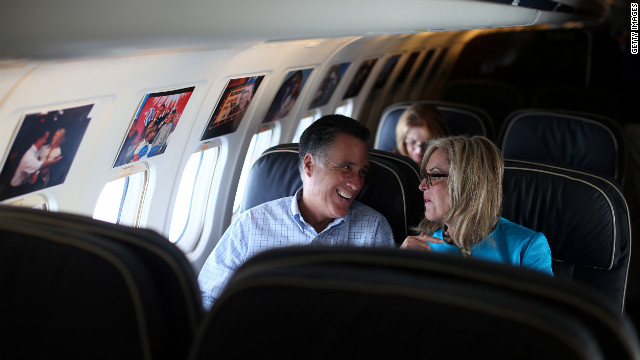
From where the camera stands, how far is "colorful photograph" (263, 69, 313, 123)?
13.5ft

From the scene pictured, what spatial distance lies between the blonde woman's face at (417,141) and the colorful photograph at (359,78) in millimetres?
1743

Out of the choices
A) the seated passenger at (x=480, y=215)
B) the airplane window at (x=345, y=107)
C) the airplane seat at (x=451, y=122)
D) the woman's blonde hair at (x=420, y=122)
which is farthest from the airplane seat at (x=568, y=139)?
the seated passenger at (x=480, y=215)

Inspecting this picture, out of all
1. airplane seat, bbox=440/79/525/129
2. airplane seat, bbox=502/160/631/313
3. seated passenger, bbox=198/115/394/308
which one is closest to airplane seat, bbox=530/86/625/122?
airplane seat, bbox=440/79/525/129

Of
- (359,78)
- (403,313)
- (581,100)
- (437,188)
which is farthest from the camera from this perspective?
(581,100)

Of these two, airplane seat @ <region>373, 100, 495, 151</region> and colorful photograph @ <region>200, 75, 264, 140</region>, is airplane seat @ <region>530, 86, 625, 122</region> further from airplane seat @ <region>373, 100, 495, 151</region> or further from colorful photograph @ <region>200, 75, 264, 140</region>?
colorful photograph @ <region>200, 75, 264, 140</region>

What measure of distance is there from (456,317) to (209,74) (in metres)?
2.51

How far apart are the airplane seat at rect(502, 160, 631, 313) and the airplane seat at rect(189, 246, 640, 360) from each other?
1.88 m

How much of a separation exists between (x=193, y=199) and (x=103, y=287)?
9.18ft

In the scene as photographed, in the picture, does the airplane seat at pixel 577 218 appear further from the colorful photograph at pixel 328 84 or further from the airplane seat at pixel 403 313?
the colorful photograph at pixel 328 84

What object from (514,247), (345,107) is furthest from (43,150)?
(345,107)

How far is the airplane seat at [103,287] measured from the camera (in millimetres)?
1005

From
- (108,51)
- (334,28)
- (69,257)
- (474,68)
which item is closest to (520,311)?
(69,257)

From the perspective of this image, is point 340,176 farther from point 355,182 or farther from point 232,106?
point 232,106

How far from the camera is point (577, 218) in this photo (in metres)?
2.62
